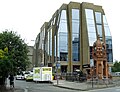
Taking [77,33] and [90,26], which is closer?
[77,33]

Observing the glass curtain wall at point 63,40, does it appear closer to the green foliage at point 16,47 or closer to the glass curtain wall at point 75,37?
the glass curtain wall at point 75,37

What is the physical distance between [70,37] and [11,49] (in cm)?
5008

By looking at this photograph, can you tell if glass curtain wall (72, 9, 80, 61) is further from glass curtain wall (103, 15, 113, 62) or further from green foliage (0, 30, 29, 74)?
green foliage (0, 30, 29, 74)

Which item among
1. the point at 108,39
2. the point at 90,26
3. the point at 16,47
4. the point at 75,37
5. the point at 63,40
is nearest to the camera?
the point at 16,47

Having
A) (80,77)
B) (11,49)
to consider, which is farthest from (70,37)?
(11,49)

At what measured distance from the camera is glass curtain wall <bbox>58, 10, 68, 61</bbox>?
78.4 metres

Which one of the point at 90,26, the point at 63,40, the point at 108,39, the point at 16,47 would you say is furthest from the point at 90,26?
the point at 16,47

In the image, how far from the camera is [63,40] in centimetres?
7962

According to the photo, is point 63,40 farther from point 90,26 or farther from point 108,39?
point 108,39

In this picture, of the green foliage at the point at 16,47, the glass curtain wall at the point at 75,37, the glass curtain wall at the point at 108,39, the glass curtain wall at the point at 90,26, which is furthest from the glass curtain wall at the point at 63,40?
the green foliage at the point at 16,47

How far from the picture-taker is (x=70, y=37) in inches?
3157

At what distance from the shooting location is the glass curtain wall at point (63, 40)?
78.4 meters

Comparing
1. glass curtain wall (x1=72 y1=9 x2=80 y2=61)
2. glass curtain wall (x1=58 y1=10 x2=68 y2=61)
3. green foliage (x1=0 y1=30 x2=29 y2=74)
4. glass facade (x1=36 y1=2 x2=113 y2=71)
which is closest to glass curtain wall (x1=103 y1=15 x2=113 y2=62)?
glass facade (x1=36 y1=2 x2=113 y2=71)

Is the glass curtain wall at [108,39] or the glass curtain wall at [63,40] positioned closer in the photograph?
the glass curtain wall at [63,40]
